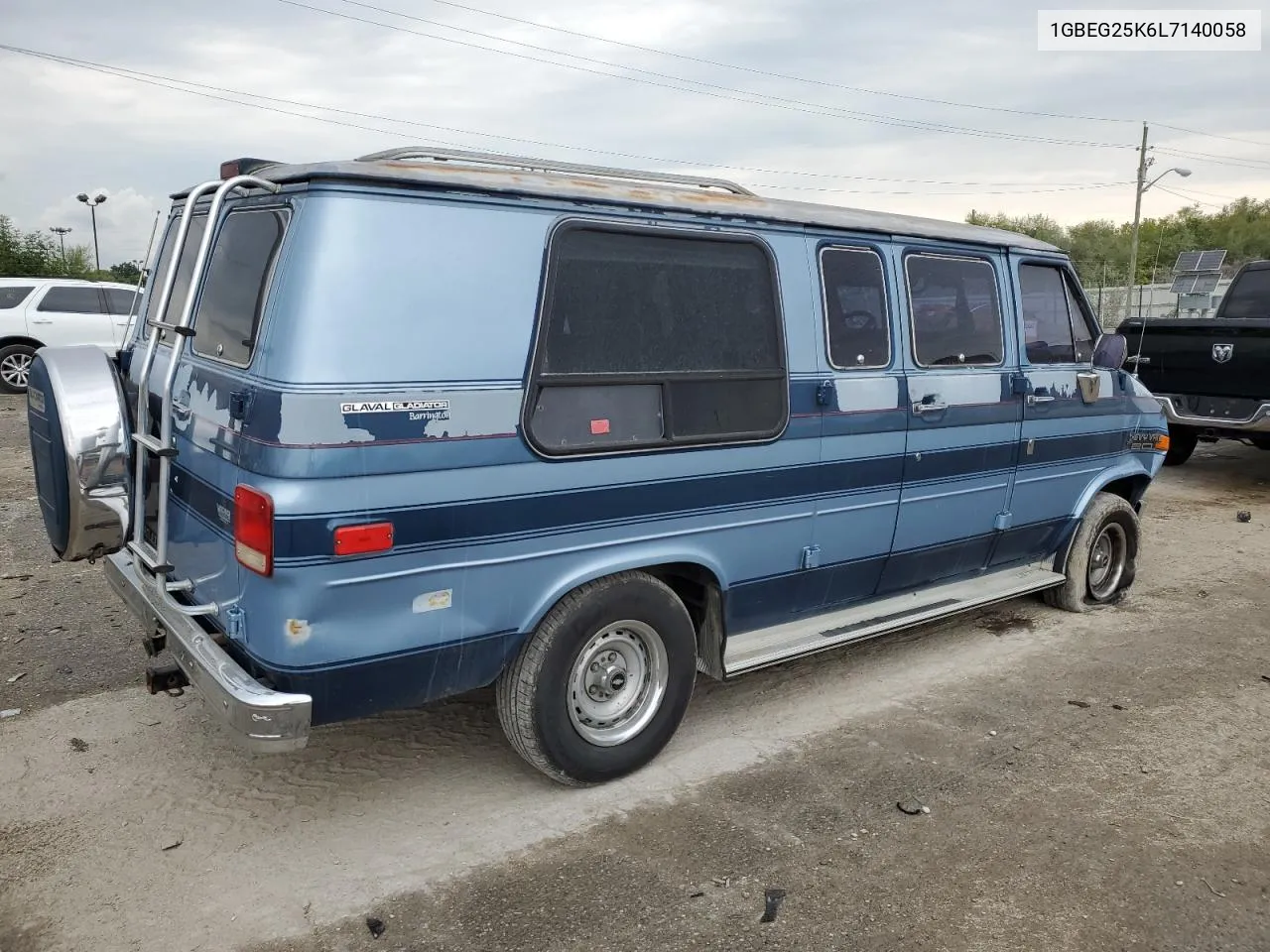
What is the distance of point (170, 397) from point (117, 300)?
43.5 ft

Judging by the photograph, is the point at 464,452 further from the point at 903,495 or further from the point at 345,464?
the point at 903,495

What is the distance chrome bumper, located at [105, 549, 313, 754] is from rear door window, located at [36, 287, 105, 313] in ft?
42.4

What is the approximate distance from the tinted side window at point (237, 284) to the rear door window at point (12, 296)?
1255 centimetres

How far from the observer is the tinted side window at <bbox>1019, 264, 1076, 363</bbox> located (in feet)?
17.8

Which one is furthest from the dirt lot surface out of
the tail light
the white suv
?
the white suv

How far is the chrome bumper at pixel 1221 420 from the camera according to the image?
368 inches

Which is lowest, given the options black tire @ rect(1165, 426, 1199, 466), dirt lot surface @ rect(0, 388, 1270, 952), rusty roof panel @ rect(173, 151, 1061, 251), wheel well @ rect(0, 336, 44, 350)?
dirt lot surface @ rect(0, 388, 1270, 952)

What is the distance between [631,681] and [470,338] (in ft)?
5.05

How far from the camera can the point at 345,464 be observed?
3043mm

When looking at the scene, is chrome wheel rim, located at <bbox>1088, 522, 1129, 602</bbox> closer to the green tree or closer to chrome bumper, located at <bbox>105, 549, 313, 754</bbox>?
chrome bumper, located at <bbox>105, 549, 313, 754</bbox>

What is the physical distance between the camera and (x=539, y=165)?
3.99m

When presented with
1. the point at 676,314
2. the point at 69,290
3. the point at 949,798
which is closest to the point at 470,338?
the point at 676,314

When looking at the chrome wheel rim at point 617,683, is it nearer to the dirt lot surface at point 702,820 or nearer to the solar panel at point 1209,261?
the dirt lot surface at point 702,820

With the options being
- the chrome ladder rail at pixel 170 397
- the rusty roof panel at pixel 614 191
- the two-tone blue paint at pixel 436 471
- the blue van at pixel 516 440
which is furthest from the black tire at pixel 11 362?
the chrome ladder rail at pixel 170 397
